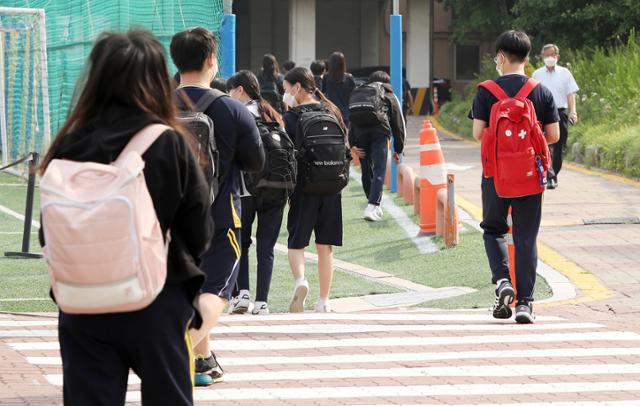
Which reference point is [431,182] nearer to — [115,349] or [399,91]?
[399,91]

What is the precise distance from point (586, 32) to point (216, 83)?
26.7 m

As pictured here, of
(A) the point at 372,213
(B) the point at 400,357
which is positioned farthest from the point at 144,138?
(A) the point at 372,213

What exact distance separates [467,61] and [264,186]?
41600 mm

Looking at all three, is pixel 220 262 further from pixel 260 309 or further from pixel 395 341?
pixel 260 309

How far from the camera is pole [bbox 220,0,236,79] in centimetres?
1298

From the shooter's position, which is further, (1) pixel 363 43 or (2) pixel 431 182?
(1) pixel 363 43

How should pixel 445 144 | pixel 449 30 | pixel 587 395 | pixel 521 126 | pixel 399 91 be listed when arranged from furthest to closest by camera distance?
pixel 449 30 < pixel 445 144 < pixel 399 91 < pixel 521 126 < pixel 587 395

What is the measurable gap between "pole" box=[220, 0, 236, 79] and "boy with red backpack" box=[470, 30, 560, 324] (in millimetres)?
4280

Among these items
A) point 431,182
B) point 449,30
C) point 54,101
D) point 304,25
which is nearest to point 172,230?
point 431,182

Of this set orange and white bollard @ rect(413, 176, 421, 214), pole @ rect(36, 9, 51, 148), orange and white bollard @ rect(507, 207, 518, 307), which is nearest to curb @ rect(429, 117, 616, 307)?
orange and white bollard @ rect(507, 207, 518, 307)

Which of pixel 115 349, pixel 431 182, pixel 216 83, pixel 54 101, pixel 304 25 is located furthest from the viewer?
pixel 304 25

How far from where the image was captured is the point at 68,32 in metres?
20.6

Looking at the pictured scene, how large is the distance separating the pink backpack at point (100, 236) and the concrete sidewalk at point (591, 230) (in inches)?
253

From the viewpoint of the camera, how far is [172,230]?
4.42 metres
